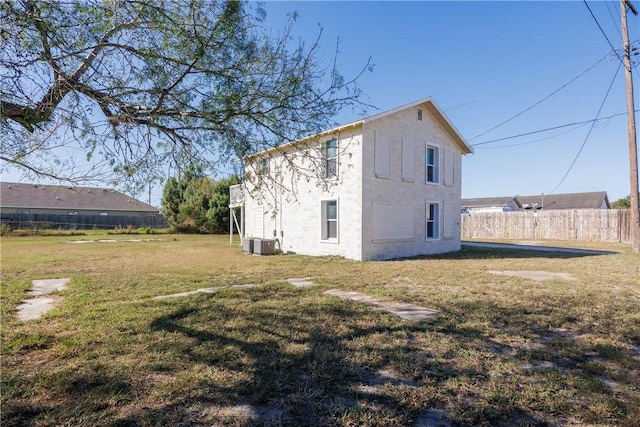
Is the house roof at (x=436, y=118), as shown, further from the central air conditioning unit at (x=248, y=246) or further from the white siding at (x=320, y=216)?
the central air conditioning unit at (x=248, y=246)

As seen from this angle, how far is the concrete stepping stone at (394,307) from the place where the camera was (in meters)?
4.54

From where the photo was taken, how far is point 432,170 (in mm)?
13547

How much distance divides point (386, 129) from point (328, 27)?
26.2 ft

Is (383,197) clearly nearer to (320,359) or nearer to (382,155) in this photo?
(382,155)

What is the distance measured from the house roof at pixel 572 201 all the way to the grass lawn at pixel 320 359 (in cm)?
3728

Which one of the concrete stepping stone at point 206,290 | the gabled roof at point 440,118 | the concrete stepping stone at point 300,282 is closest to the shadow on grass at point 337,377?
the concrete stepping stone at point 206,290

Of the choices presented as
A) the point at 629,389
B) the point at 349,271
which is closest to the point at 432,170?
the point at 349,271

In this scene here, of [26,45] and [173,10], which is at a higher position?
[173,10]

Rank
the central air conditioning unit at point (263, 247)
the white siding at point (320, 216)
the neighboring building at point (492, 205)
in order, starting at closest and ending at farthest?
the white siding at point (320, 216)
the central air conditioning unit at point (263, 247)
the neighboring building at point (492, 205)

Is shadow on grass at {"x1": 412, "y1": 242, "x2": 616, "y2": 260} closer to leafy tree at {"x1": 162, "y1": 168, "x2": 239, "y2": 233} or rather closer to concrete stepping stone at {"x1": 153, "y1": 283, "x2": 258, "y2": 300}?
concrete stepping stone at {"x1": 153, "y1": 283, "x2": 258, "y2": 300}

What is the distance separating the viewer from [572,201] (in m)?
37.2

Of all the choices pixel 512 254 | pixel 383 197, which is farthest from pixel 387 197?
pixel 512 254

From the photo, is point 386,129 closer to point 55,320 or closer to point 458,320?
point 458,320

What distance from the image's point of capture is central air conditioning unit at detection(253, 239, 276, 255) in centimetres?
1255
